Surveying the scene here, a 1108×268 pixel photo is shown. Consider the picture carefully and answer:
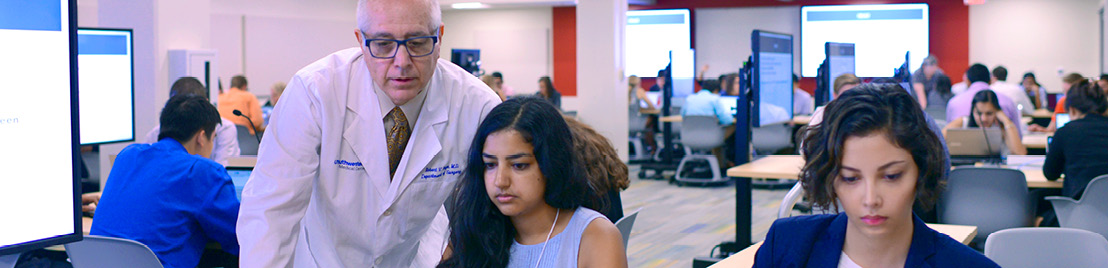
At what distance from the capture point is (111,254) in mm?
2492

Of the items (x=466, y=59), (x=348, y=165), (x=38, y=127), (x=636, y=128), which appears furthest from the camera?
(x=636, y=128)

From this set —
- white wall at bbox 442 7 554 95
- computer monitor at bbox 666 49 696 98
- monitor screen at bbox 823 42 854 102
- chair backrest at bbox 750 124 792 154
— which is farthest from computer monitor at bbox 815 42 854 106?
white wall at bbox 442 7 554 95

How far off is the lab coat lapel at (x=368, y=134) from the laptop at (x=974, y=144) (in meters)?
3.72

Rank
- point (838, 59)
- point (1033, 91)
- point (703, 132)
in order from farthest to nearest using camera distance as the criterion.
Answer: point (1033, 91) → point (703, 132) → point (838, 59)

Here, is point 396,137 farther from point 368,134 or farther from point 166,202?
point 166,202

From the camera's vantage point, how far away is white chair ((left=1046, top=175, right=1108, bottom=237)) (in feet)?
12.9

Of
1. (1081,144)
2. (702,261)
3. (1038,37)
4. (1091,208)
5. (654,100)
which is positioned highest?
(1038,37)

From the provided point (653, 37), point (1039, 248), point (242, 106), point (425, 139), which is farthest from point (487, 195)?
point (653, 37)

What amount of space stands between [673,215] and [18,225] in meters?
5.68

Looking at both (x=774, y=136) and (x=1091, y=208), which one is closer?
(x=1091, y=208)

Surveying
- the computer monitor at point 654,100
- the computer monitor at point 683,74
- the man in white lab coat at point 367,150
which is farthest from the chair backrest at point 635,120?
the man in white lab coat at point 367,150

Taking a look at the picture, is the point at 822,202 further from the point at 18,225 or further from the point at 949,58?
the point at 949,58

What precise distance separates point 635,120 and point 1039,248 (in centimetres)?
885

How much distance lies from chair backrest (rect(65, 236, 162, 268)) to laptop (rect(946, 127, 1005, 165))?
3.85 meters
